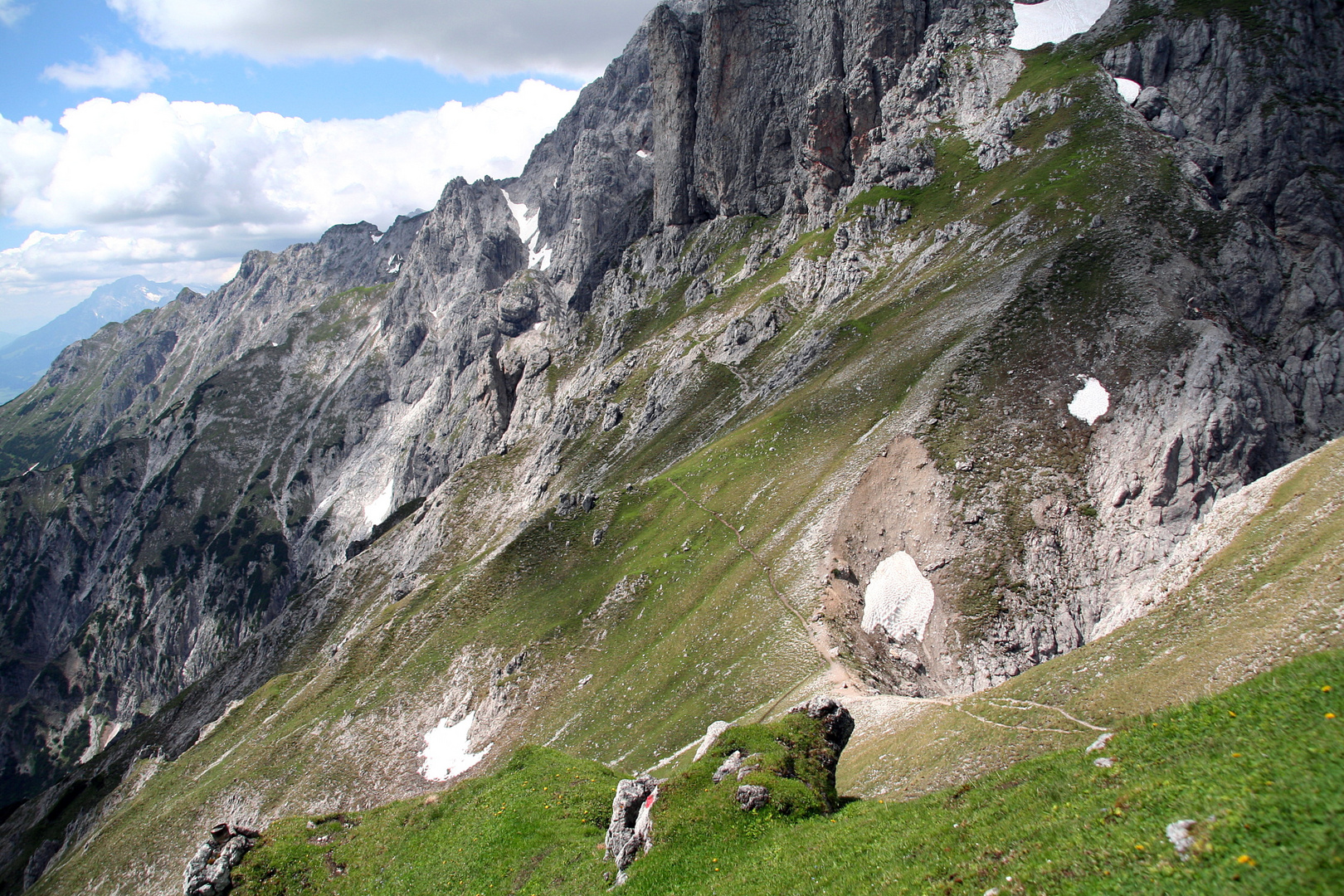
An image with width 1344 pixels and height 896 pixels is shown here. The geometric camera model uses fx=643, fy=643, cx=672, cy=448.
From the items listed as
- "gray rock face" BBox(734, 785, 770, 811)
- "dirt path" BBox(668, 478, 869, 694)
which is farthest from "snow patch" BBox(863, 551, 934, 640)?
"gray rock face" BBox(734, 785, 770, 811)

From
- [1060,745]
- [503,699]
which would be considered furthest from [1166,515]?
[503,699]

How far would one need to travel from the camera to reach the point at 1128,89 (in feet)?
297

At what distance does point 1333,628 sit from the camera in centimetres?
1956

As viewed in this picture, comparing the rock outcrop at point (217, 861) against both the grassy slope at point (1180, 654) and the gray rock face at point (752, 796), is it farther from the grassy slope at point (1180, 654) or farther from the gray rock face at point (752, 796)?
the grassy slope at point (1180, 654)

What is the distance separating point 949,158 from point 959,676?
9401 cm

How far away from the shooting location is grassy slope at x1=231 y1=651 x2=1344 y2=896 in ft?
33.8

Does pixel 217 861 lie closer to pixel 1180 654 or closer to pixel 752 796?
pixel 752 796

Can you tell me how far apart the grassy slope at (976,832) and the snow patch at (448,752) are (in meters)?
33.9

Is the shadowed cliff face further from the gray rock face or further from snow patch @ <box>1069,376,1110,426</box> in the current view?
the gray rock face

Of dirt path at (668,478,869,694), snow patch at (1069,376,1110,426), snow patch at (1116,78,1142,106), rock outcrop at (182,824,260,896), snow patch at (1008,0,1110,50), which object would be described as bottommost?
dirt path at (668,478,869,694)

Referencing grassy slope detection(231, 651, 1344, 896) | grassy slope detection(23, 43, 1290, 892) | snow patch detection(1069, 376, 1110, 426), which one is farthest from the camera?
snow patch detection(1069, 376, 1110, 426)

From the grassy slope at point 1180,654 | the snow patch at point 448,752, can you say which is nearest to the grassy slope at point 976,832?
the grassy slope at point 1180,654

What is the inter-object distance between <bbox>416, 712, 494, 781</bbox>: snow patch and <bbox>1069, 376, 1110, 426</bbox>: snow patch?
5605 centimetres

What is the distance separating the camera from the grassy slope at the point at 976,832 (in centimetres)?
1030
